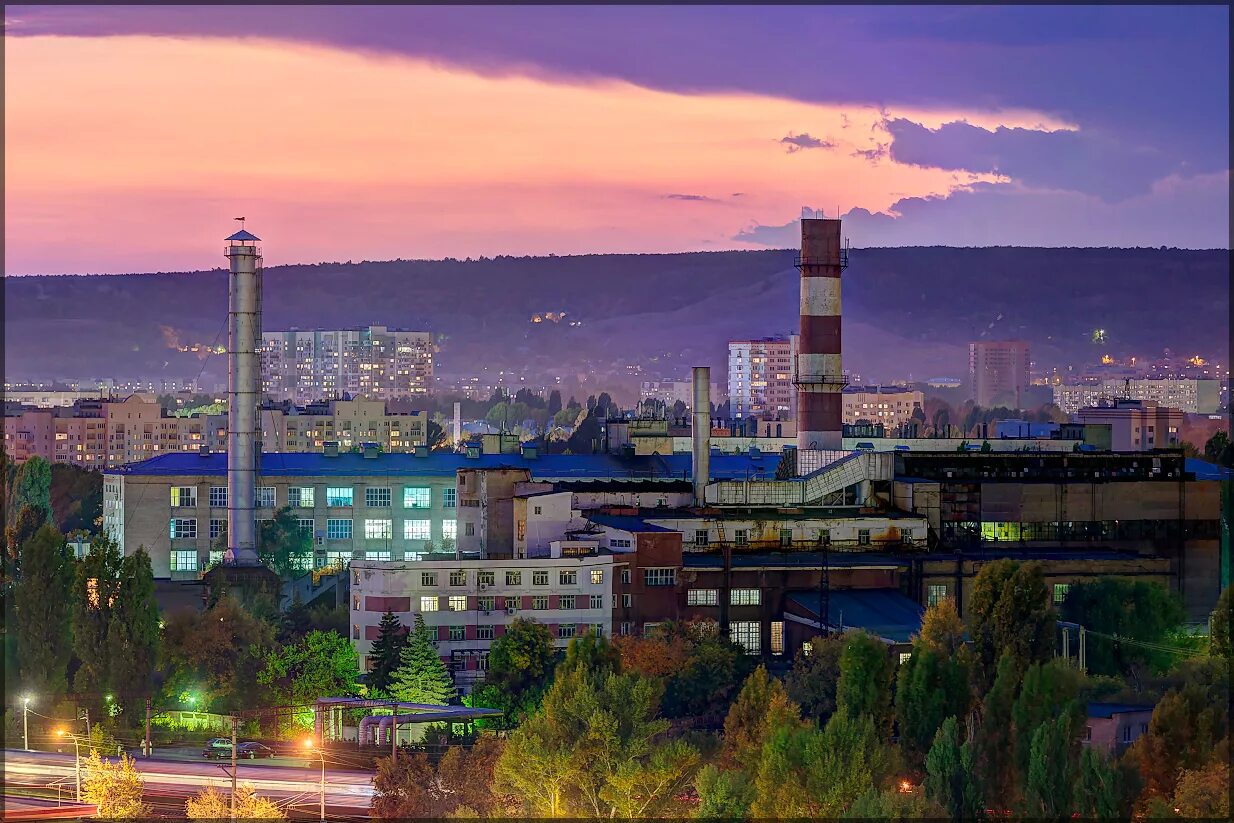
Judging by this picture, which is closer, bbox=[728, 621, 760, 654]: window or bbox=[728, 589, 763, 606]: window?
bbox=[728, 621, 760, 654]: window

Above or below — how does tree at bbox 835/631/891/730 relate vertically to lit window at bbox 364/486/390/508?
below

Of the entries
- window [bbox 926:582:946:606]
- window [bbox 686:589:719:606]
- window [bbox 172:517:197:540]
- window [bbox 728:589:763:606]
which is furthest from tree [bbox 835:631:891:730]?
window [bbox 172:517:197:540]

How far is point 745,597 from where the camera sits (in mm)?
53781

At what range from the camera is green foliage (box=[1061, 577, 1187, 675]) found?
5150 centimetres

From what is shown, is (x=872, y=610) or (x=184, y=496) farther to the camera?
(x=184, y=496)

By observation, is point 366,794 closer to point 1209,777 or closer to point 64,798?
point 64,798

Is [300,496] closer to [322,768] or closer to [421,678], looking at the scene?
[421,678]

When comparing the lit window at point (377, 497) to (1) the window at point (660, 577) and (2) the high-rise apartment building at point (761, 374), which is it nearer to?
(1) the window at point (660, 577)

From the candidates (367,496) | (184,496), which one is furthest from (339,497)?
(184,496)

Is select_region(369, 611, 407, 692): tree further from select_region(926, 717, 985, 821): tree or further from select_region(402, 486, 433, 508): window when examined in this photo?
select_region(402, 486, 433, 508): window

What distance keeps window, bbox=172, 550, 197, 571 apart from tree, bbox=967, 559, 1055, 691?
2852cm

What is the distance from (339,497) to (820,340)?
48.5ft

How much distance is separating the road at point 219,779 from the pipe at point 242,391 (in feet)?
65.2

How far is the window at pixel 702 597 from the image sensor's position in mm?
53281
